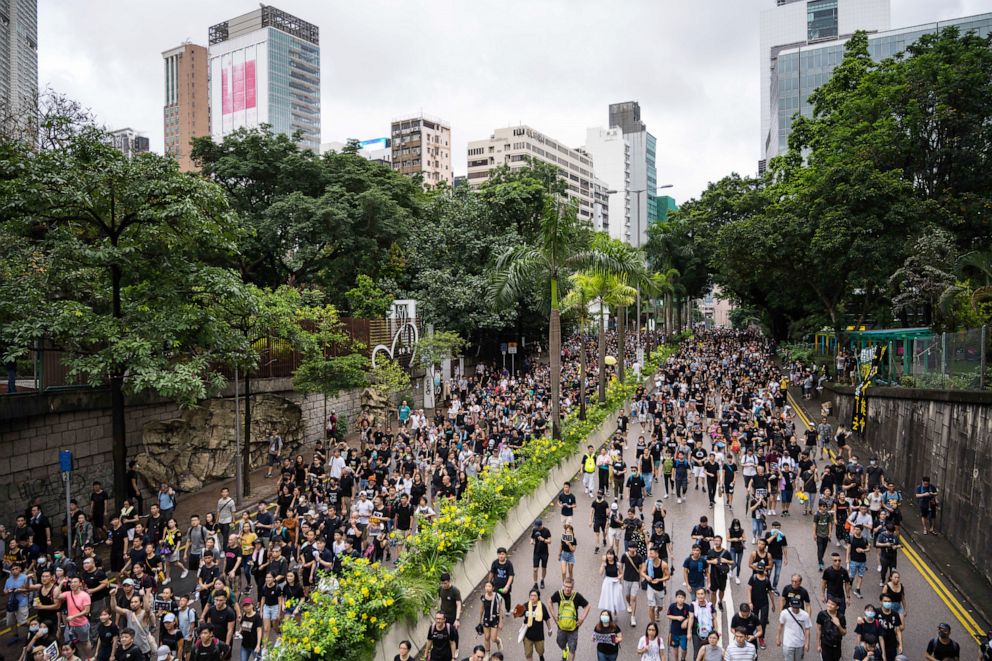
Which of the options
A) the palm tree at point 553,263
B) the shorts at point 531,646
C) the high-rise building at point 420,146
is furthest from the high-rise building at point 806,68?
the shorts at point 531,646

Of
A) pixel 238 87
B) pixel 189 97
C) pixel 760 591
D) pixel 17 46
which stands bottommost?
pixel 760 591

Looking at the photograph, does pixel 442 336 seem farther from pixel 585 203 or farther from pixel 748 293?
pixel 585 203

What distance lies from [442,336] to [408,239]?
988 centimetres

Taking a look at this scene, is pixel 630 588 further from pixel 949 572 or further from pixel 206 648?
pixel 949 572

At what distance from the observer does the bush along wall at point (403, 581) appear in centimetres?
803

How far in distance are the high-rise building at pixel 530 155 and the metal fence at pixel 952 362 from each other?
305 feet

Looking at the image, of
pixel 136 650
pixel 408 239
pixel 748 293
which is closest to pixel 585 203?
pixel 748 293

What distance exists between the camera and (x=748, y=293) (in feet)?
171

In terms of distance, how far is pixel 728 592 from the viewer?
460 inches

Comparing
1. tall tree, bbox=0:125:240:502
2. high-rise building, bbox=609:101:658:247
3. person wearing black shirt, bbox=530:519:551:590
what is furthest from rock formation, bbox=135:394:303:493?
high-rise building, bbox=609:101:658:247

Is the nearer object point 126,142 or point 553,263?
point 553,263

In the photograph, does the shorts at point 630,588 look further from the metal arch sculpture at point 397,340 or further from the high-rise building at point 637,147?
the high-rise building at point 637,147

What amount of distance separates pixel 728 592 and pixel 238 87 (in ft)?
532

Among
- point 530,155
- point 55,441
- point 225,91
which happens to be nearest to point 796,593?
point 55,441
